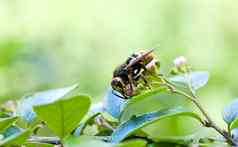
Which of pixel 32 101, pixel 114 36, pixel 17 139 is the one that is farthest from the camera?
pixel 114 36

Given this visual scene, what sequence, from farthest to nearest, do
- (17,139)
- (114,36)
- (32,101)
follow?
1. (114,36)
2. (32,101)
3. (17,139)

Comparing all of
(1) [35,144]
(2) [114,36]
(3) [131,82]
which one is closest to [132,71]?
(3) [131,82]

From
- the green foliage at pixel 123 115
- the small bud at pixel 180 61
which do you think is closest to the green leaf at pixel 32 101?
the green foliage at pixel 123 115

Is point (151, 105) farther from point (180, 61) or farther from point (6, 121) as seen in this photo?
point (6, 121)

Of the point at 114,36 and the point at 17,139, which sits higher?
the point at 17,139

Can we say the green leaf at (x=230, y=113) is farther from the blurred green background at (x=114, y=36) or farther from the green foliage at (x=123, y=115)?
the blurred green background at (x=114, y=36)

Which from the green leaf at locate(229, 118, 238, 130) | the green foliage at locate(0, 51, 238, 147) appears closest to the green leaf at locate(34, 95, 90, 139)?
the green foliage at locate(0, 51, 238, 147)

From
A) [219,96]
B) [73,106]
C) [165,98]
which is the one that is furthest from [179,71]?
[219,96]
